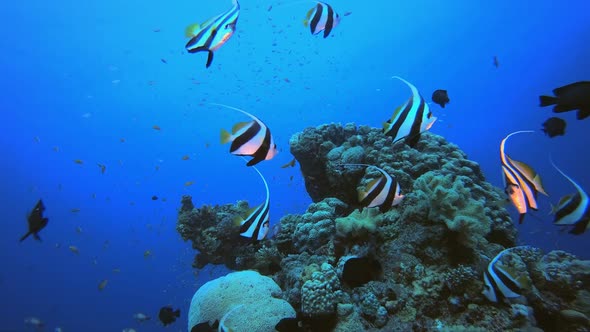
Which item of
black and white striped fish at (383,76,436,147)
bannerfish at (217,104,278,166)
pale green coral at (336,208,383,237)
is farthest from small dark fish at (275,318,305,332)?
black and white striped fish at (383,76,436,147)

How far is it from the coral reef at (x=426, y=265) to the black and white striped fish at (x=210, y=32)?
3244mm

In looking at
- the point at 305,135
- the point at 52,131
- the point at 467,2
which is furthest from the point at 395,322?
the point at 52,131

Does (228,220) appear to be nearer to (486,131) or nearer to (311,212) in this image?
(311,212)

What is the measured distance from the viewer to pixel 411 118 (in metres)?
2.73

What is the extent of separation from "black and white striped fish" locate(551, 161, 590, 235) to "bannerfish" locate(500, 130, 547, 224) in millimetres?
220

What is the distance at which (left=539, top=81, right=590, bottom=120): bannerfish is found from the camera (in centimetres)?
253

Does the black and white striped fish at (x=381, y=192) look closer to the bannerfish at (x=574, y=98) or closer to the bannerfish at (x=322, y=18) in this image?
the bannerfish at (x=574, y=98)

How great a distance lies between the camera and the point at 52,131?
50.4m

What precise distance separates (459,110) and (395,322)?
63493 mm

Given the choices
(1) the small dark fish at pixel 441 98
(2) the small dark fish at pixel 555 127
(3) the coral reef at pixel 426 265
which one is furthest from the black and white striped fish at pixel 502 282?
(1) the small dark fish at pixel 441 98

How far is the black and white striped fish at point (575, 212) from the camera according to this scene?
114 inches

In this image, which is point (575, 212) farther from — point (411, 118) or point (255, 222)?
point (255, 222)

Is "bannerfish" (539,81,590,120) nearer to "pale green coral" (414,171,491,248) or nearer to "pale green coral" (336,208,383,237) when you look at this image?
"pale green coral" (414,171,491,248)

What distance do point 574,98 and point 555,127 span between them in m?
2.95
